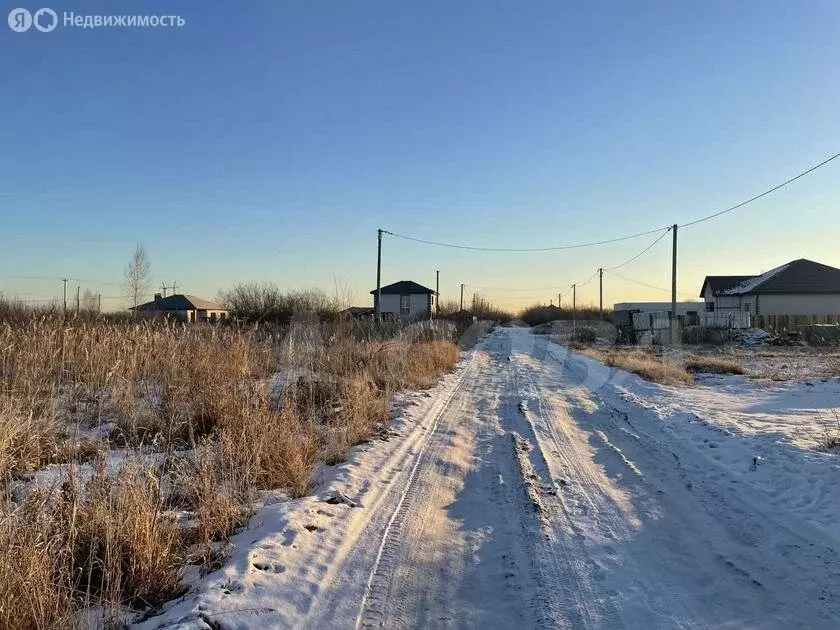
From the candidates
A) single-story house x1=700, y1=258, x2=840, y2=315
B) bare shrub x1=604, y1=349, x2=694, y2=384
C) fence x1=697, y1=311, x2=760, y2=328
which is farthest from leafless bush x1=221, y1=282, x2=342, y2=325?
single-story house x1=700, y1=258, x2=840, y2=315

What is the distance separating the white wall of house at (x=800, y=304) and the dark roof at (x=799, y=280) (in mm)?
512

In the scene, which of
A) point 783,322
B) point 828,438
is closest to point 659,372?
point 828,438

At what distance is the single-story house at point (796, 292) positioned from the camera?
49938 millimetres

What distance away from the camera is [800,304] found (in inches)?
1981

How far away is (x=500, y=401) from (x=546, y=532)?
26.0 feet

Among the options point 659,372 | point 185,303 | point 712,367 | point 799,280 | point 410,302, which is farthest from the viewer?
point 185,303

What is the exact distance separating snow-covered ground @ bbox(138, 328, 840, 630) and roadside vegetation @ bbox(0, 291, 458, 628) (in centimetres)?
34

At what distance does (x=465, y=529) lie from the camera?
16.4ft

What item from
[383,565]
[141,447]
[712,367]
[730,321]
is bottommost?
[383,565]

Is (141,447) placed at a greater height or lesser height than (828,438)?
greater

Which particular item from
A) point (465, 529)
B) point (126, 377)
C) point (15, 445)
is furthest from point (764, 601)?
point (126, 377)

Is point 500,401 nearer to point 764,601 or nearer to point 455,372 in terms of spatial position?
point 455,372

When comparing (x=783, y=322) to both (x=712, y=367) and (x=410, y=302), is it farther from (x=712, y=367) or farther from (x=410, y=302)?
(x=410, y=302)

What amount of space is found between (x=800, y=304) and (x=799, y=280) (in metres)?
2.31
